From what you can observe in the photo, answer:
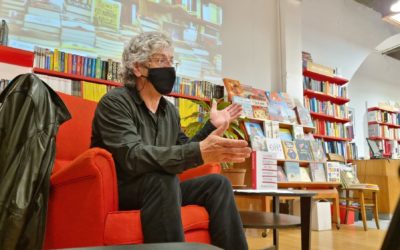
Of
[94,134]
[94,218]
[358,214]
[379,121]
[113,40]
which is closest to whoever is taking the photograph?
[94,218]

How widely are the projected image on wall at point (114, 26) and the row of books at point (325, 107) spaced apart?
155 centimetres

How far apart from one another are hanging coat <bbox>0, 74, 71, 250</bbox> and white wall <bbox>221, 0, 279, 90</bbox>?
10.9 feet

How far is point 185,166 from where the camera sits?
1228 millimetres

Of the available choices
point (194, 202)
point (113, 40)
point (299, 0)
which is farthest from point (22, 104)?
point (299, 0)

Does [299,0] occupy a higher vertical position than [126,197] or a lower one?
higher

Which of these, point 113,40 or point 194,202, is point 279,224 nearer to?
point 194,202

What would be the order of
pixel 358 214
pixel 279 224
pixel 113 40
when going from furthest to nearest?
pixel 358 214
pixel 113 40
pixel 279 224

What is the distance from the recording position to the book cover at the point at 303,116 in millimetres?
4520

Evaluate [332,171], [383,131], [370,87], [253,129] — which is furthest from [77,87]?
[370,87]

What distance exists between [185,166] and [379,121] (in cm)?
715

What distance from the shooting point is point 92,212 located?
1212mm

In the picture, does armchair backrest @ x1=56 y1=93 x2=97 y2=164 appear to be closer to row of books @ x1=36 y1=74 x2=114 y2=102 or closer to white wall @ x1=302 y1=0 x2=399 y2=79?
row of books @ x1=36 y1=74 x2=114 y2=102

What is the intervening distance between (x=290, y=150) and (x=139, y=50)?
2.95 meters

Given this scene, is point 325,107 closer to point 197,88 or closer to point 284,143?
point 284,143
